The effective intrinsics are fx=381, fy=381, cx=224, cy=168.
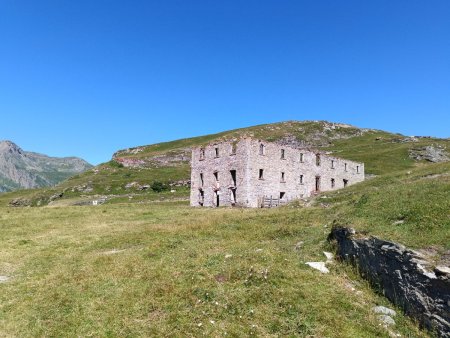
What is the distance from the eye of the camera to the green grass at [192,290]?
36.1 ft

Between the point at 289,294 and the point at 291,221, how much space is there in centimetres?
1246

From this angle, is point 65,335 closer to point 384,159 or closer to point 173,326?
point 173,326

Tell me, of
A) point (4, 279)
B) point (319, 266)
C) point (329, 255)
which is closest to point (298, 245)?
point (329, 255)

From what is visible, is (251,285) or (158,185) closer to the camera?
(251,285)

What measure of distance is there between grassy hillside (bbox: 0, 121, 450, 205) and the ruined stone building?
16.5 m

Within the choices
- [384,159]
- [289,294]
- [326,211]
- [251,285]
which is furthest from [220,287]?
[384,159]

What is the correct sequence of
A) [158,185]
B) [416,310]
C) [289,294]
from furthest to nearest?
[158,185]
[289,294]
[416,310]

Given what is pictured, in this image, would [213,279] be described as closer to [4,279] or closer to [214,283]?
[214,283]

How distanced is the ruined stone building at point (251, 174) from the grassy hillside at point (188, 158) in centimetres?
1650

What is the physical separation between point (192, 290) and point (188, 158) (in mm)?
115089

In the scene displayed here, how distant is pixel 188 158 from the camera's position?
12731 centimetres

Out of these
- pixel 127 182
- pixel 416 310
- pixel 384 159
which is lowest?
pixel 416 310

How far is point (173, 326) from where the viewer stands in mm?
11148

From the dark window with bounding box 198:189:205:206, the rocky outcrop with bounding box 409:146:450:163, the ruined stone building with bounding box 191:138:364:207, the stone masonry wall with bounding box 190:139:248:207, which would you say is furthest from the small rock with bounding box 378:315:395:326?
the rocky outcrop with bounding box 409:146:450:163
